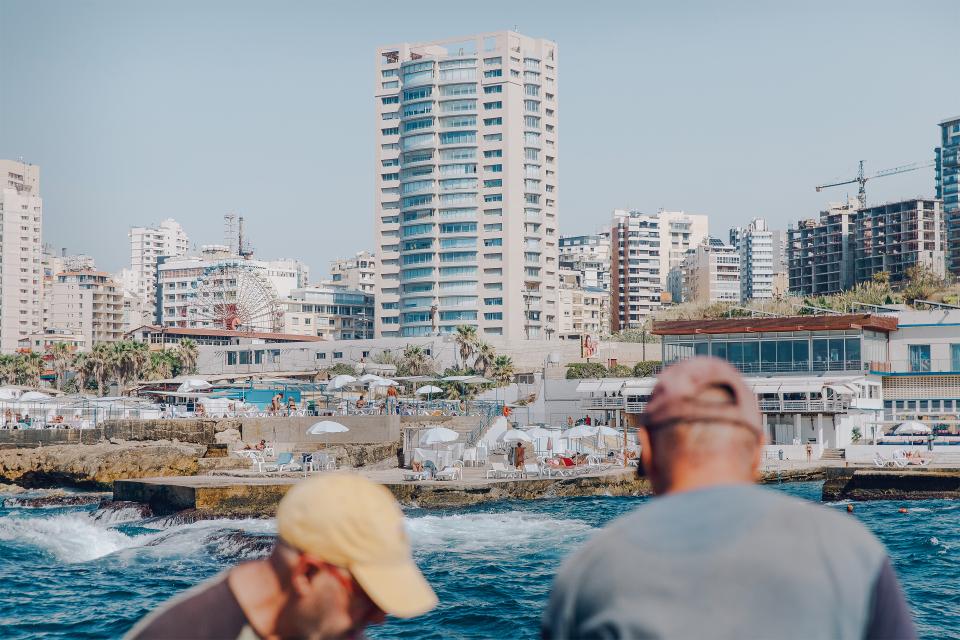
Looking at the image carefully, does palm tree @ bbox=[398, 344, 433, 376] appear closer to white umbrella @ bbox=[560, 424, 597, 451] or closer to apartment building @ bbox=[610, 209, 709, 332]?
white umbrella @ bbox=[560, 424, 597, 451]

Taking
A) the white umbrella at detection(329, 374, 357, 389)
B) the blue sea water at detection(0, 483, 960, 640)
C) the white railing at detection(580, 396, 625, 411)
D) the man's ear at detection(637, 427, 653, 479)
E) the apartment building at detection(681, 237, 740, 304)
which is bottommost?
the blue sea water at detection(0, 483, 960, 640)

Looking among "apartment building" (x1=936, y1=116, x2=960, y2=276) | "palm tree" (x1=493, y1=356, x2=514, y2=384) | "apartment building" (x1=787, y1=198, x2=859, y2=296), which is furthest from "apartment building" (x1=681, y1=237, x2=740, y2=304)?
"palm tree" (x1=493, y1=356, x2=514, y2=384)

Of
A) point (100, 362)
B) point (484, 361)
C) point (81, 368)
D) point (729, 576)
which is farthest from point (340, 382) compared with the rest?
point (81, 368)

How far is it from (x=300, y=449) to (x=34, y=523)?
13470 millimetres

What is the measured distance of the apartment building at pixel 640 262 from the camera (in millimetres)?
167875

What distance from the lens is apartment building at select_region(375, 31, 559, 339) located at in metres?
117

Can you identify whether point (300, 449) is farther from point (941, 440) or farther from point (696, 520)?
point (696, 520)

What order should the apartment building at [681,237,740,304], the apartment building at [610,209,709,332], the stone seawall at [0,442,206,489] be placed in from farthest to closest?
the apartment building at [681,237,740,304] → the apartment building at [610,209,709,332] → the stone seawall at [0,442,206,489]

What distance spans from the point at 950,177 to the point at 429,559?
176m

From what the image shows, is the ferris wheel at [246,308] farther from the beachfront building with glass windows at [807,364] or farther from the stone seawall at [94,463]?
the stone seawall at [94,463]

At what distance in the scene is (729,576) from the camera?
6.07ft

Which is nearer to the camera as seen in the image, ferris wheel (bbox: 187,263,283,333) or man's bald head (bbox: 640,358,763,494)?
man's bald head (bbox: 640,358,763,494)

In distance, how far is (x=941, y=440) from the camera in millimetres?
Answer: 42125

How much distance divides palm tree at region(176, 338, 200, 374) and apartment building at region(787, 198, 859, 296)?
104m
